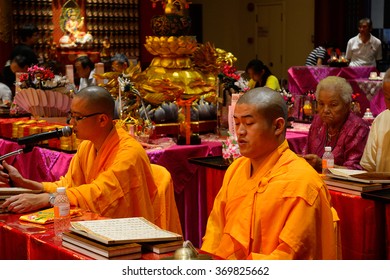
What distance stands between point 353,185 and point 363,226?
0.62ft

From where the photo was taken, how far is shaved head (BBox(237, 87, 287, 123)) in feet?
8.09

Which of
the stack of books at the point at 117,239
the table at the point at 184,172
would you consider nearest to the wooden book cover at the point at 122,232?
the stack of books at the point at 117,239

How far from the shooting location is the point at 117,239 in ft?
7.21

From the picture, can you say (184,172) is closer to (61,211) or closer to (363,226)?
(363,226)

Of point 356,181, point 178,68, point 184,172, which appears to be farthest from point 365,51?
point 356,181

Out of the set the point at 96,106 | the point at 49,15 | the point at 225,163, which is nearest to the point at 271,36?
the point at 49,15

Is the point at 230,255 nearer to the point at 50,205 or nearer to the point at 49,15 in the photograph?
the point at 50,205

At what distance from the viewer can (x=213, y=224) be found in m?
2.68

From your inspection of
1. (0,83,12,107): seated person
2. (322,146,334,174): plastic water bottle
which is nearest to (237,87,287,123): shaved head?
(322,146,334,174): plastic water bottle

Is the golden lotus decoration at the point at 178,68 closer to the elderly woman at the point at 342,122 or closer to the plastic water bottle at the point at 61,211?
the elderly woman at the point at 342,122

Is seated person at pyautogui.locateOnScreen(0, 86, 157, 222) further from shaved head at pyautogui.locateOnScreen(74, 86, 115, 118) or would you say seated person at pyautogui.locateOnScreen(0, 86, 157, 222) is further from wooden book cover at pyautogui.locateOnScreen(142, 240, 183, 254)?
wooden book cover at pyautogui.locateOnScreen(142, 240, 183, 254)

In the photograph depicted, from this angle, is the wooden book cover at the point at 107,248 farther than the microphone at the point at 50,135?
No

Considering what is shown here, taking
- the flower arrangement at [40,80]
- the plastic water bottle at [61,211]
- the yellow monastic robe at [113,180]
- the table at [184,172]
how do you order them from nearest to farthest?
1. the plastic water bottle at [61,211]
2. the yellow monastic robe at [113,180]
3. the table at [184,172]
4. the flower arrangement at [40,80]

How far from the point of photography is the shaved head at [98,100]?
3.21 meters
